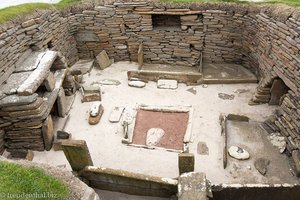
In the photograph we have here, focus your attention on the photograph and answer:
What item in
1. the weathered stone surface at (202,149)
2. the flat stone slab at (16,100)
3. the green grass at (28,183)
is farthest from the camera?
the weathered stone surface at (202,149)

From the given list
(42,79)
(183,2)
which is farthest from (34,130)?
(183,2)

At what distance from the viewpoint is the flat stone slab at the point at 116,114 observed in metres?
8.25

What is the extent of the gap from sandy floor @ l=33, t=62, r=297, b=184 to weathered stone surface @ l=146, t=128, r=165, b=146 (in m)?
0.29

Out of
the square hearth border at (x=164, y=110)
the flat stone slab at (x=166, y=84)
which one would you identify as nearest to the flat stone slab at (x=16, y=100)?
the square hearth border at (x=164, y=110)

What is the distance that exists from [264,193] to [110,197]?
9.76 feet

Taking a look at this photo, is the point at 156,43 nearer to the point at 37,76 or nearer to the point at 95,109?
the point at 95,109

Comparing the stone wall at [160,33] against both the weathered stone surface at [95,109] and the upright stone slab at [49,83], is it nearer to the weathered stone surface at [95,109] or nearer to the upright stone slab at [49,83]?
the weathered stone surface at [95,109]

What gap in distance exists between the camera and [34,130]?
7.10 meters

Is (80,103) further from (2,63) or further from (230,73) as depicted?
(230,73)

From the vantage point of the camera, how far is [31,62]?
7867 millimetres

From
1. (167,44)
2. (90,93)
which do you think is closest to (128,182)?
(90,93)

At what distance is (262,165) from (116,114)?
4.02 metres

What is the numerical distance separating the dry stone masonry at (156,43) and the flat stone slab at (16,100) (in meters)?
0.02

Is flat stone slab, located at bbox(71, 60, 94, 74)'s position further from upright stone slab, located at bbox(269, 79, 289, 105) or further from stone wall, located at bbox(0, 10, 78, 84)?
upright stone slab, located at bbox(269, 79, 289, 105)
